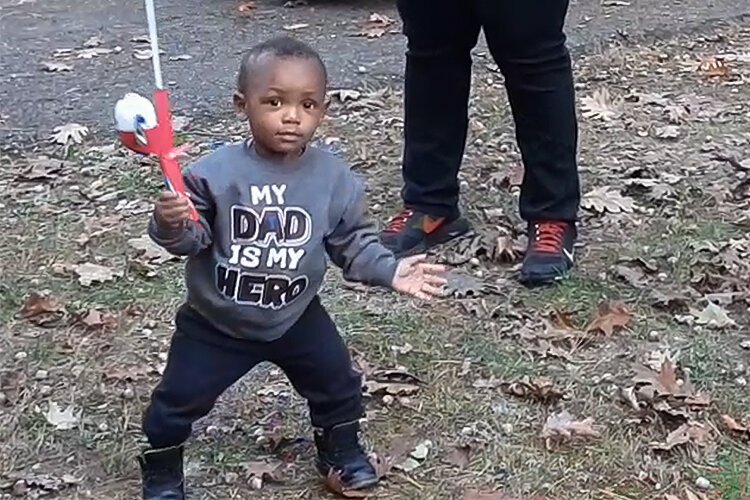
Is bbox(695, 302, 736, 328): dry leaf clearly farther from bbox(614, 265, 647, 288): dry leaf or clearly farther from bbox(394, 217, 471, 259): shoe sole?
bbox(394, 217, 471, 259): shoe sole

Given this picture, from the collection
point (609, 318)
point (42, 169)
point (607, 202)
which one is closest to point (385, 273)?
point (609, 318)

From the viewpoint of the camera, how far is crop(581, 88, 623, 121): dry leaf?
5547mm

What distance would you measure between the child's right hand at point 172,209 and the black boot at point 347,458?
68cm

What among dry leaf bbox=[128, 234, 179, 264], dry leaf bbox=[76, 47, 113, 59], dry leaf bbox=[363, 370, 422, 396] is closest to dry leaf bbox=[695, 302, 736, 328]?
dry leaf bbox=[363, 370, 422, 396]

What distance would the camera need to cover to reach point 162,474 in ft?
9.04

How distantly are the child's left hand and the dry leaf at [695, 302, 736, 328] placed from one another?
1.32m

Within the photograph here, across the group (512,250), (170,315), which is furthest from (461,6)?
(170,315)

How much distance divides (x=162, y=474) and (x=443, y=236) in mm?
1653

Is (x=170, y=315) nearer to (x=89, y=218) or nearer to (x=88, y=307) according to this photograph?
(x=88, y=307)

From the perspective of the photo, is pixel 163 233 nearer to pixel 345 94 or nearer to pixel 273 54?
pixel 273 54

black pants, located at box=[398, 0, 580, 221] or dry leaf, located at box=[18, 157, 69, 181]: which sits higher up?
black pants, located at box=[398, 0, 580, 221]

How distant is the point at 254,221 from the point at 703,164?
110 inches

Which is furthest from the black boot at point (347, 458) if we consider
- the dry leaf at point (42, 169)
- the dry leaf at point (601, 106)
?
the dry leaf at point (601, 106)

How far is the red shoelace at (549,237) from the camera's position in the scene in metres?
3.90
